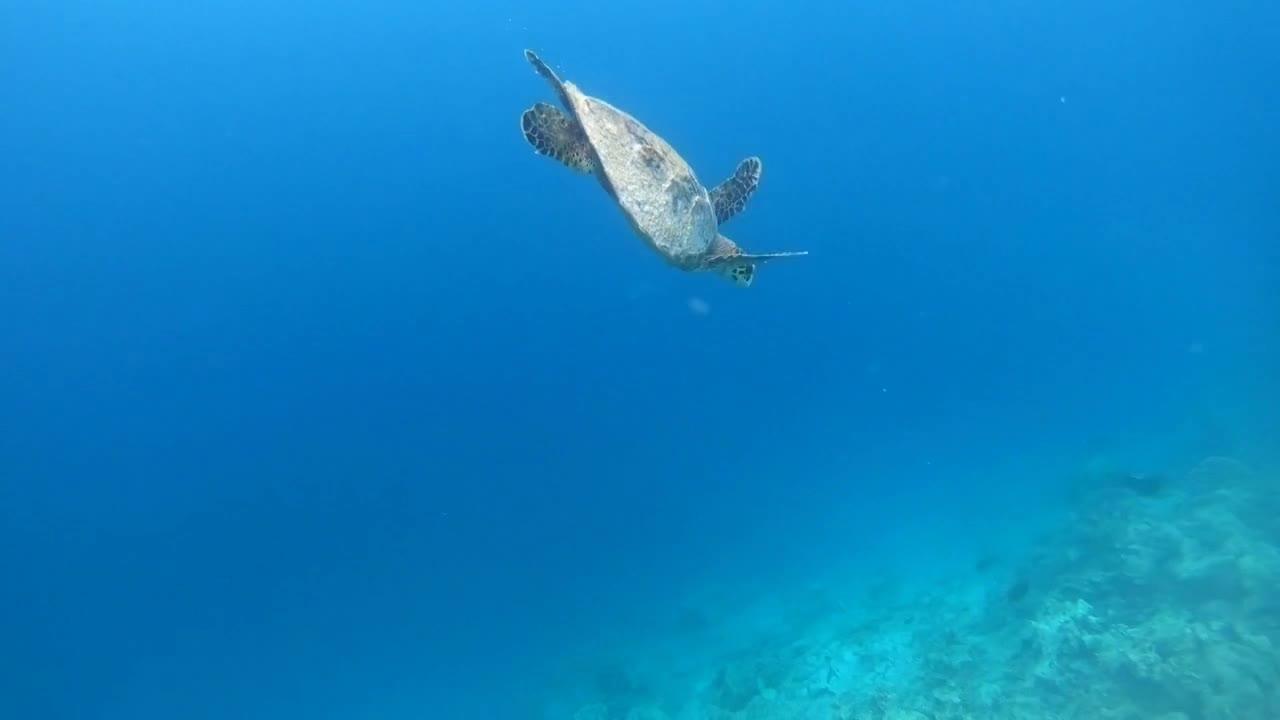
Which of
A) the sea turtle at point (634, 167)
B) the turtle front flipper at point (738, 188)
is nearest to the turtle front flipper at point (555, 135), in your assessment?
the sea turtle at point (634, 167)

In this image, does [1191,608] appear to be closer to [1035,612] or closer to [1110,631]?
[1110,631]

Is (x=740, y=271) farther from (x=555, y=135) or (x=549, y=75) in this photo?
(x=549, y=75)

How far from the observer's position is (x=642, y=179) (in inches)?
217

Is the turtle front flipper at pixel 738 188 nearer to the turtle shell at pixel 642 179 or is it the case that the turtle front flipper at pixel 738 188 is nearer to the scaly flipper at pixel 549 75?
the turtle shell at pixel 642 179

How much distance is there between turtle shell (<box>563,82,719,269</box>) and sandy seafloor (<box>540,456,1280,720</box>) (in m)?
7.30

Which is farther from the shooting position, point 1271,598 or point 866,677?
point 866,677

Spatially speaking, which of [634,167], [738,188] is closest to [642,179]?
[634,167]

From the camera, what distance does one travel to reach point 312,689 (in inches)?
581

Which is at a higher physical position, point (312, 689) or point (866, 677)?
point (312, 689)

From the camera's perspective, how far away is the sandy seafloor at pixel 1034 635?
27.2 feet

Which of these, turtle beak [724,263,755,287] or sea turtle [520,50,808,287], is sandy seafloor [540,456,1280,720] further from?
sea turtle [520,50,808,287]

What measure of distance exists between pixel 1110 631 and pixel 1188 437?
328 inches

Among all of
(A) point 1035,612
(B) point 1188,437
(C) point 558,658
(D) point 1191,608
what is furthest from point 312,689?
(B) point 1188,437

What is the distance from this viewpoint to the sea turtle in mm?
5512
